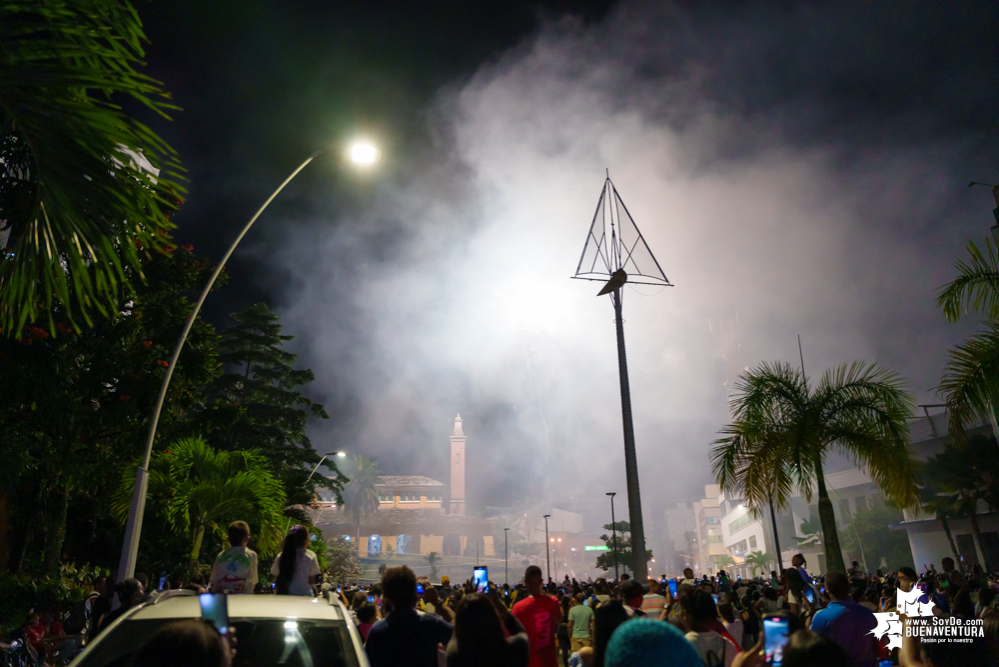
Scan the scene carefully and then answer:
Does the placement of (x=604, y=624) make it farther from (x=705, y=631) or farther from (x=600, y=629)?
(x=705, y=631)

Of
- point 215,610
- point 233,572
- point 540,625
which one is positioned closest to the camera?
point 215,610

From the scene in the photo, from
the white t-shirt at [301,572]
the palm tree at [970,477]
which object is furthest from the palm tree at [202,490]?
the palm tree at [970,477]

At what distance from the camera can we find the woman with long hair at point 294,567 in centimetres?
600

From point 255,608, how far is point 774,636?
3115mm

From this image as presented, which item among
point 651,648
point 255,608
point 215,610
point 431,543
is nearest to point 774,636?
point 651,648

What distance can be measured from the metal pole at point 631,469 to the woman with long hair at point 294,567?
32.9 ft

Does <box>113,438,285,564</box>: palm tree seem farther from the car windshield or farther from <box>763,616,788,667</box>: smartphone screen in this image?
<box>763,616,788,667</box>: smartphone screen

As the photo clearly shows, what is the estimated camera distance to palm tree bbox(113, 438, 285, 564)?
13758 millimetres

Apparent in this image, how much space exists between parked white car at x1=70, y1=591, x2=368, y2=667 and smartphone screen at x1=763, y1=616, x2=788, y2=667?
2345 mm

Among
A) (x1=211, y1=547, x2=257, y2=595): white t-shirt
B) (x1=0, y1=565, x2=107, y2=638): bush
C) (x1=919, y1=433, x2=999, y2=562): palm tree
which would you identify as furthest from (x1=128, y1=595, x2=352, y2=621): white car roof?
(x1=919, y1=433, x2=999, y2=562): palm tree

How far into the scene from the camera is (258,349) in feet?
127

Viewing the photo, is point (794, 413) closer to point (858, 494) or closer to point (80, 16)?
point (80, 16)

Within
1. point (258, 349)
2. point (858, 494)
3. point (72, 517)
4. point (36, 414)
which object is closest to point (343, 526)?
point (858, 494)

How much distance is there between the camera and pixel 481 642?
3639 millimetres
